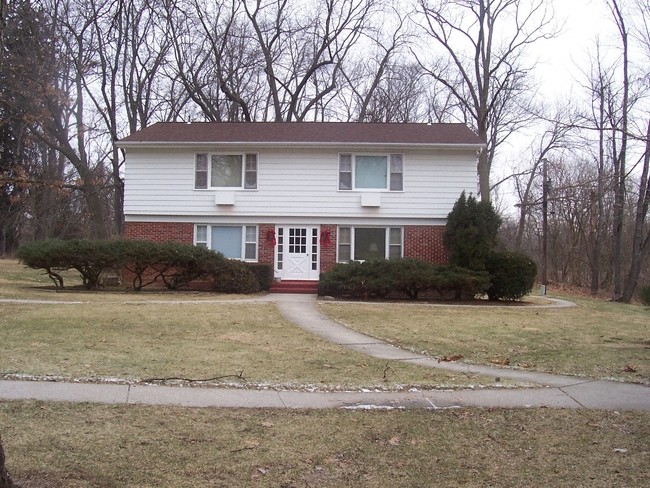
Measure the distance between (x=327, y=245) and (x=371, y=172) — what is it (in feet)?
10.4

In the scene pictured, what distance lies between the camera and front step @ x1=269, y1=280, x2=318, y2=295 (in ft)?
69.4

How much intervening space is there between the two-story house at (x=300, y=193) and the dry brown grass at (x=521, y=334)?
524 cm

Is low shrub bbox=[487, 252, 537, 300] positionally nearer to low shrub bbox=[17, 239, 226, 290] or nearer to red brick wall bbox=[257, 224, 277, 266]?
red brick wall bbox=[257, 224, 277, 266]

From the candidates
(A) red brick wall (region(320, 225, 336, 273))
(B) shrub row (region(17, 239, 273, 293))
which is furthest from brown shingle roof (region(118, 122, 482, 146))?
(B) shrub row (region(17, 239, 273, 293))

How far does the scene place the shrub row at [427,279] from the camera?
18.6 meters

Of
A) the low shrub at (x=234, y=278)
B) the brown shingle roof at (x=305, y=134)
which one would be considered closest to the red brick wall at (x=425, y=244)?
the brown shingle roof at (x=305, y=134)

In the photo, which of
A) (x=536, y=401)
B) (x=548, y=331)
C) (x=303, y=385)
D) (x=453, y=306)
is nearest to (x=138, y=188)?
(x=453, y=306)

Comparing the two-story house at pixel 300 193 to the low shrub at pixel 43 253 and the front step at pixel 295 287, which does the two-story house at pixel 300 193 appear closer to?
the front step at pixel 295 287

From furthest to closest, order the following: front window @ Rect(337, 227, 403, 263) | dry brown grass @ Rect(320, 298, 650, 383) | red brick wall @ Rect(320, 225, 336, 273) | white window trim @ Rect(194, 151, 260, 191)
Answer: white window trim @ Rect(194, 151, 260, 191)
front window @ Rect(337, 227, 403, 263)
red brick wall @ Rect(320, 225, 336, 273)
dry brown grass @ Rect(320, 298, 650, 383)

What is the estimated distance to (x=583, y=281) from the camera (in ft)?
138

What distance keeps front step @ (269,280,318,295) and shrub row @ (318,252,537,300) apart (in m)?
1.91

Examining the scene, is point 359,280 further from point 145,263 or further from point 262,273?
point 145,263

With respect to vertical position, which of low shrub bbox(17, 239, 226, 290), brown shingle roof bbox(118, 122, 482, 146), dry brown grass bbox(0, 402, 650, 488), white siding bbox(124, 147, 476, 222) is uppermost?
brown shingle roof bbox(118, 122, 482, 146)

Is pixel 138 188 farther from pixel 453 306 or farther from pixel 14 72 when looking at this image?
pixel 453 306
